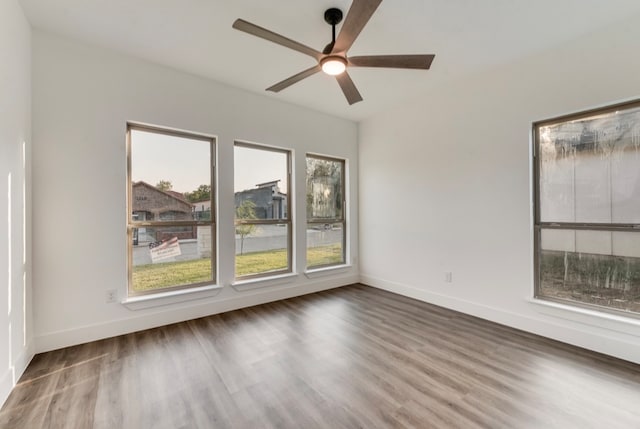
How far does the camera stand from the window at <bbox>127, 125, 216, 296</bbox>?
9.95ft

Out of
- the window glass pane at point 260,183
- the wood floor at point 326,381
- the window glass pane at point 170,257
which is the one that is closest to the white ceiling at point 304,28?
the window glass pane at point 260,183

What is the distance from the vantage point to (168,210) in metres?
3.21

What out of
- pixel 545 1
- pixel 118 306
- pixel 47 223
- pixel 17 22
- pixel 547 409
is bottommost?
pixel 547 409

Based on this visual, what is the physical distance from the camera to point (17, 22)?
213cm

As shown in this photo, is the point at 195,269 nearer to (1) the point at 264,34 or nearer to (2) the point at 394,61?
(1) the point at 264,34

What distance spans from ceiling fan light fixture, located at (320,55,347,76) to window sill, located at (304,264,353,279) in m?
2.86

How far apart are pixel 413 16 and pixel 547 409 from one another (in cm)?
302

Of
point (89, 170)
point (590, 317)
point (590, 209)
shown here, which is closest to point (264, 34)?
point (89, 170)

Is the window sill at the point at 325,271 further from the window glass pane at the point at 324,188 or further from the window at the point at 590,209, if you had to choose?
the window at the point at 590,209

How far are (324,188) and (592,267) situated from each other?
3.36 meters

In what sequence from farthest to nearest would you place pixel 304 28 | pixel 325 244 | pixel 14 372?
pixel 325 244, pixel 304 28, pixel 14 372

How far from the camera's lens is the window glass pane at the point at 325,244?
175 inches

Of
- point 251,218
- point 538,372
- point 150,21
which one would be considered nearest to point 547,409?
point 538,372

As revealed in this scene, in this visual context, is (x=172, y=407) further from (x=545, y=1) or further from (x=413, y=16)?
(x=545, y=1)
